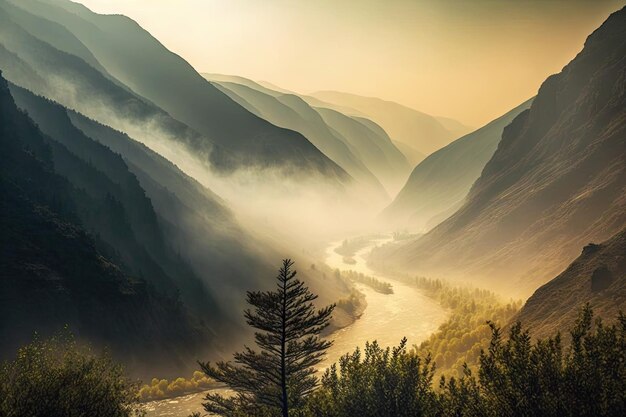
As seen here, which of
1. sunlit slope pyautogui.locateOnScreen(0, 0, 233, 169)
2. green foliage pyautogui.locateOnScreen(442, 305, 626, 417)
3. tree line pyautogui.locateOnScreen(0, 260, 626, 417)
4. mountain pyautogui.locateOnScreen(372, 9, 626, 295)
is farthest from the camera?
sunlit slope pyautogui.locateOnScreen(0, 0, 233, 169)

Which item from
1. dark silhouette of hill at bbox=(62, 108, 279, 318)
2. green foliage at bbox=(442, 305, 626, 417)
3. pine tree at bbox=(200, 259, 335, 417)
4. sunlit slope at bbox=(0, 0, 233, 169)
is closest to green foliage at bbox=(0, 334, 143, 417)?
pine tree at bbox=(200, 259, 335, 417)

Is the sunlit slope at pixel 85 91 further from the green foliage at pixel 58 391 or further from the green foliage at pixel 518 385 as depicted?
the green foliage at pixel 518 385

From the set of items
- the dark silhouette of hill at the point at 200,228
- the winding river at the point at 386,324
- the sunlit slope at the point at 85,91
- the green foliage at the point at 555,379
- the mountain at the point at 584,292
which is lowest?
the green foliage at the point at 555,379

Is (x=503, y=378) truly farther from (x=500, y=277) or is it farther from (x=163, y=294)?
(x=500, y=277)

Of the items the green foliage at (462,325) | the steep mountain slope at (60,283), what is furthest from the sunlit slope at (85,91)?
the green foliage at (462,325)

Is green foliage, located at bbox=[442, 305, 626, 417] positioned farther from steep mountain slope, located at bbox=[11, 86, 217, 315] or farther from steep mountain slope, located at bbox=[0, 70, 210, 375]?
steep mountain slope, located at bbox=[11, 86, 217, 315]

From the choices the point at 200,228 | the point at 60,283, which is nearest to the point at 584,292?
the point at 60,283

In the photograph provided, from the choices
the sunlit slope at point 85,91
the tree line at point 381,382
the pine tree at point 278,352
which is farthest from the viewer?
the sunlit slope at point 85,91
